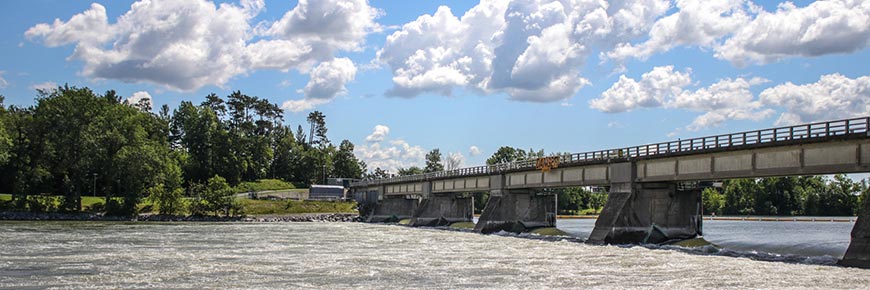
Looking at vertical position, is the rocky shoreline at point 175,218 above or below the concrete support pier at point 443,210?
below

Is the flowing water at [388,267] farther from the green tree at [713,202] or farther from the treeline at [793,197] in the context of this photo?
the green tree at [713,202]

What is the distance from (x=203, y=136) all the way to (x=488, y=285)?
5846 inches

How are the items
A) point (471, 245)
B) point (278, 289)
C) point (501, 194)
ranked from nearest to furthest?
point (278, 289) → point (471, 245) → point (501, 194)

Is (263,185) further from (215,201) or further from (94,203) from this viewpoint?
(94,203)

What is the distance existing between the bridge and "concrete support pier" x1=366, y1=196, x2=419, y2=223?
20.8m

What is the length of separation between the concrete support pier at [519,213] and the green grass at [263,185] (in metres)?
88.8

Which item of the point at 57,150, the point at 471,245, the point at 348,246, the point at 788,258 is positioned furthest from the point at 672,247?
the point at 57,150

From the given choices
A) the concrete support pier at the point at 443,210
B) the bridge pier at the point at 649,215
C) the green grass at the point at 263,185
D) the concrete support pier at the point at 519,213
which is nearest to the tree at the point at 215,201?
the green grass at the point at 263,185

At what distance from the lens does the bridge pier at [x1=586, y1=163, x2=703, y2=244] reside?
5681cm

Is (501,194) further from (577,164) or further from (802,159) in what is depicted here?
(802,159)

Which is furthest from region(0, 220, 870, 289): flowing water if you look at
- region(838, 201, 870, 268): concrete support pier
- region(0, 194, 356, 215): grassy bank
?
region(0, 194, 356, 215): grassy bank

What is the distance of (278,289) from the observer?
2805 cm

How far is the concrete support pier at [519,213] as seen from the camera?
79.5 metres

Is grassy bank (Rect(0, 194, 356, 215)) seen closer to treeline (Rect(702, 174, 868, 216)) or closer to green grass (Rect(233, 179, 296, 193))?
→ green grass (Rect(233, 179, 296, 193))
